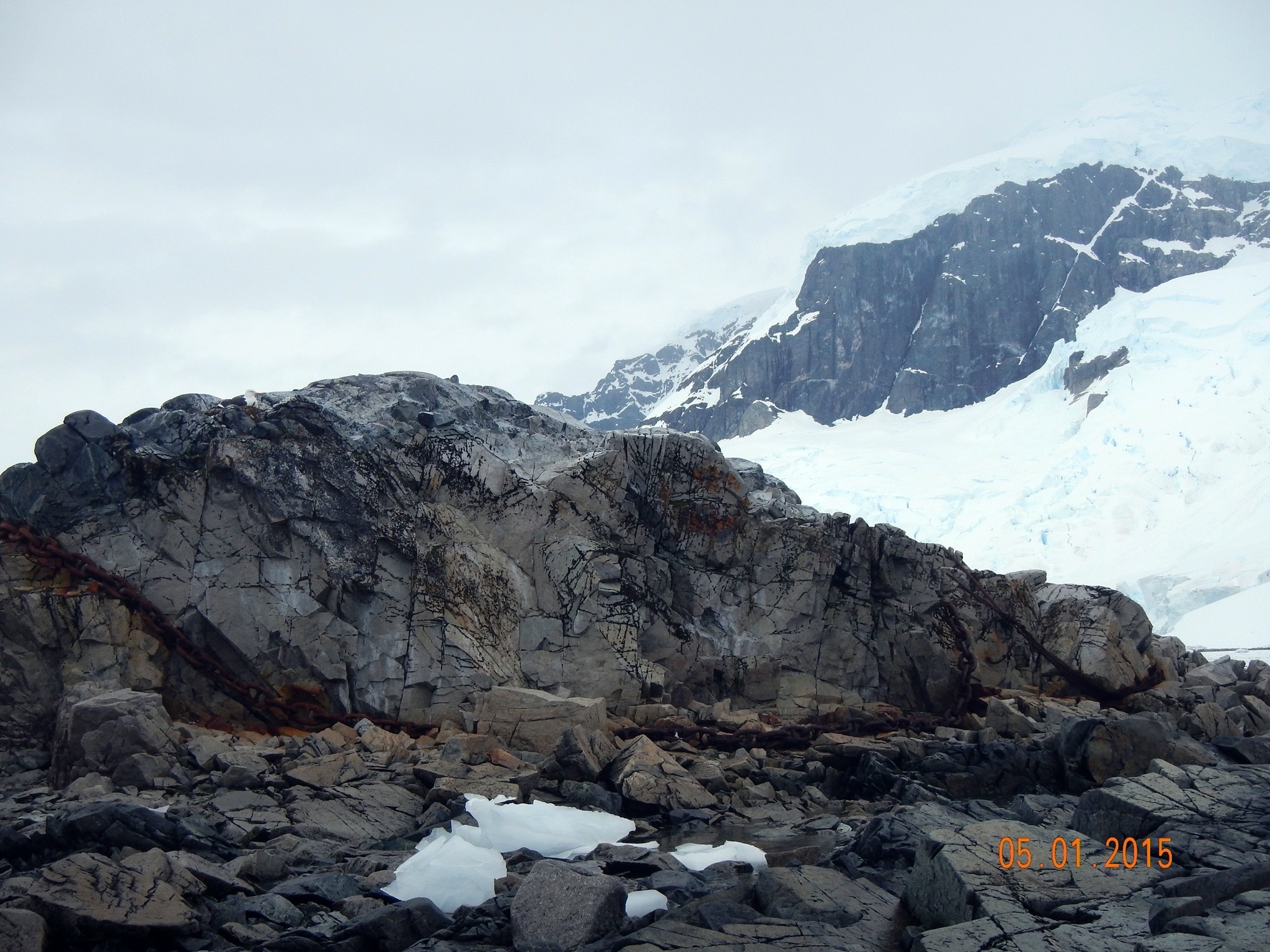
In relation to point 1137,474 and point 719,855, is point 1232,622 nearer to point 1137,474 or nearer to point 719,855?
point 1137,474

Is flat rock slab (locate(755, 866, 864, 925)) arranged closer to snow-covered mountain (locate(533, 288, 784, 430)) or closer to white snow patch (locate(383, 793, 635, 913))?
white snow patch (locate(383, 793, 635, 913))

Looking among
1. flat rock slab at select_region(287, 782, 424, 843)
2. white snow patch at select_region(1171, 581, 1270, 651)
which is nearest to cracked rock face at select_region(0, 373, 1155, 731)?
flat rock slab at select_region(287, 782, 424, 843)

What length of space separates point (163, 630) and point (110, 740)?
2.80 meters

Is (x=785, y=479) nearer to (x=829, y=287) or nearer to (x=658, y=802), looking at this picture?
(x=829, y=287)

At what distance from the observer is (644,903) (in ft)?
21.5

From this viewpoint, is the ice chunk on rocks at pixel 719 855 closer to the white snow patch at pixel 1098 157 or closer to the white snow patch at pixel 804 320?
the white snow patch at pixel 1098 157

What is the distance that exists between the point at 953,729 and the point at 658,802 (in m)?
5.92

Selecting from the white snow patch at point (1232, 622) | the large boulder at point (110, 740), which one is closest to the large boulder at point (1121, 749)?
the large boulder at point (110, 740)

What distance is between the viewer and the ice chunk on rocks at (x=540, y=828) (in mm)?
8273

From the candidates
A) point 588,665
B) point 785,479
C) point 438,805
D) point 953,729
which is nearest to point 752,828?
point 438,805

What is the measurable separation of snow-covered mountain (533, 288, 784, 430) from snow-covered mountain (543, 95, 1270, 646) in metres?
18.6

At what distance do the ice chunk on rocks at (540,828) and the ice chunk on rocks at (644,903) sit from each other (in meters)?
1.65

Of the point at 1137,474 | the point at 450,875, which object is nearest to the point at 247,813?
the point at 450,875

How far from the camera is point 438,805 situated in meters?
9.02
